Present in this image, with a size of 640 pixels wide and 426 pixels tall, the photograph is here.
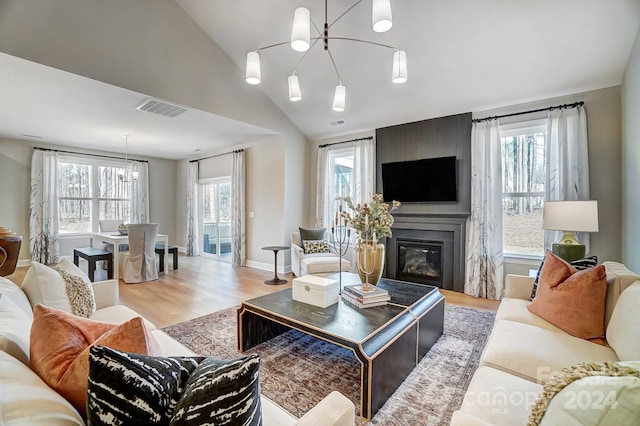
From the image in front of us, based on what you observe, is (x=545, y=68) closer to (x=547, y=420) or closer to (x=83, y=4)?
(x=547, y=420)

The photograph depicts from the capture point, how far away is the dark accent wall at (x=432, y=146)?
4230 mm

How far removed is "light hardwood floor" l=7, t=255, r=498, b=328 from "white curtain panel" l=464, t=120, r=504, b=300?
260mm

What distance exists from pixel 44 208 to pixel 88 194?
0.92 metres

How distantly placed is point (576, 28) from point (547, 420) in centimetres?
376

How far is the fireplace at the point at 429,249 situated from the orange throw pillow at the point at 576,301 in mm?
2265

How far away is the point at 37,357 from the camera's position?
87 centimetres

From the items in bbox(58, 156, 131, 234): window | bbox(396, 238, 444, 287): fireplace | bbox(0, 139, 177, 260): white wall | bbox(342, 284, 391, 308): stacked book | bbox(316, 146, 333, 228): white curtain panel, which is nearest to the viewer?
bbox(342, 284, 391, 308): stacked book

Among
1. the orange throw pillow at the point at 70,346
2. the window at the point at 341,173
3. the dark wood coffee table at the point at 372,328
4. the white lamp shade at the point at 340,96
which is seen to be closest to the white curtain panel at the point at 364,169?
the window at the point at 341,173

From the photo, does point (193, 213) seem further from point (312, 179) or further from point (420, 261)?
point (420, 261)

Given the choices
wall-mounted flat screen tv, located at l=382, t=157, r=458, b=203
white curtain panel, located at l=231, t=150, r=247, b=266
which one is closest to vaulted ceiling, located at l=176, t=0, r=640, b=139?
wall-mounted flat screen tv, located at l=382, t=157, r=458, b=203

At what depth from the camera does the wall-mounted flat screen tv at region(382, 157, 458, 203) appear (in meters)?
4.30

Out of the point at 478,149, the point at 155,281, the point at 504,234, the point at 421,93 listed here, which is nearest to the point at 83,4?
the point at 155,281

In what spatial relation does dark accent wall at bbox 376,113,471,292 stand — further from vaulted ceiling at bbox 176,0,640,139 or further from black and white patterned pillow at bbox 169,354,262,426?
black and white patterned pillow at bbox 169,354,262,426

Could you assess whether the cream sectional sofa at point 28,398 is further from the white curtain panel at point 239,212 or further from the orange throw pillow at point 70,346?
the white curtain panel at point 239,212
